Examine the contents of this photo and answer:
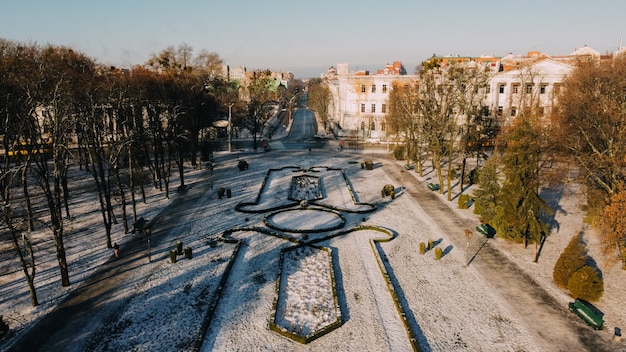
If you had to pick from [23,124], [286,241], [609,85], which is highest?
[609,85]

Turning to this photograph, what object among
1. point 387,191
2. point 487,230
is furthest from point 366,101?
point 487,230

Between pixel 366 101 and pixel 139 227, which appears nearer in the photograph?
pixel 139 227

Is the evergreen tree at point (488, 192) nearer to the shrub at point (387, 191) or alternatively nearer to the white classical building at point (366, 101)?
the shrub at point (387, 191)

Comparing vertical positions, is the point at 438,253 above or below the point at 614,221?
below

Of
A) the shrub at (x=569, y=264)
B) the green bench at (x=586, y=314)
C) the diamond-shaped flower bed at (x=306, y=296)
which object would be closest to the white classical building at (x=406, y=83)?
the shrub at (x=569, y=264)

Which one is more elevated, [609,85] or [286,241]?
[609,85]

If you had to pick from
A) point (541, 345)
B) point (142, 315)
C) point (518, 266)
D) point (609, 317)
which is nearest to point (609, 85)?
point (518, 266)

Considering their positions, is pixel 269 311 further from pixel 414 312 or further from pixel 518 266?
pixel 518 266

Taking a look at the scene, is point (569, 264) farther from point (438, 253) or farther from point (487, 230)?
point (487, 230)
